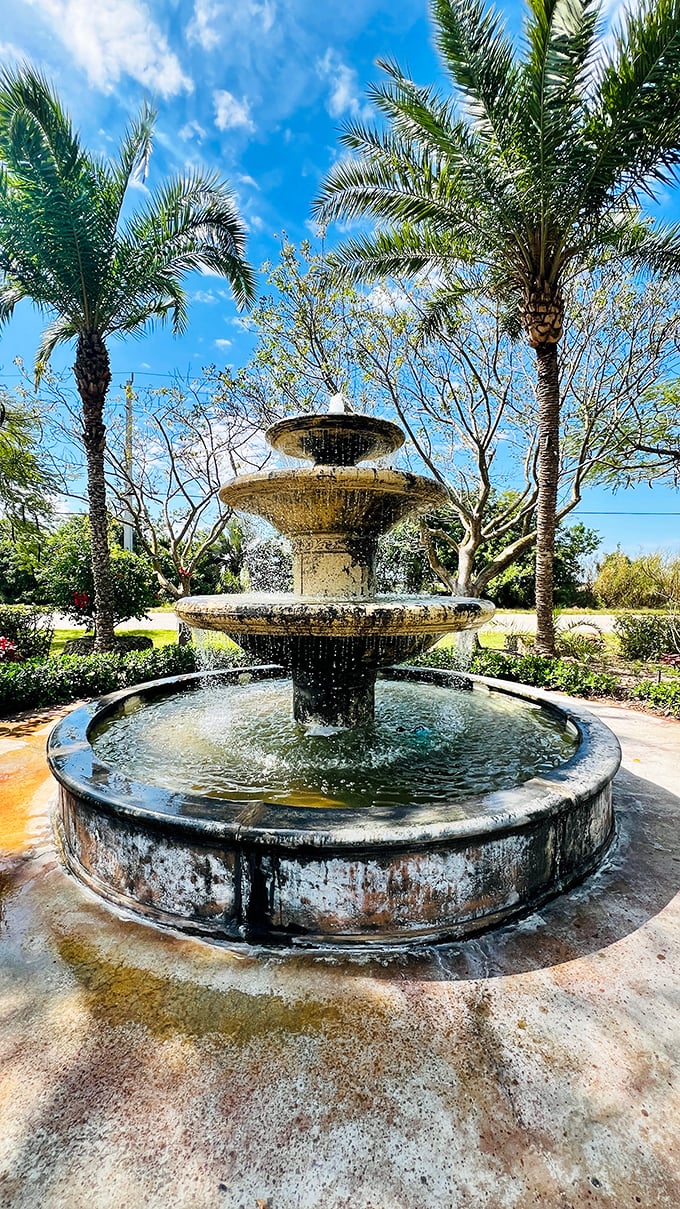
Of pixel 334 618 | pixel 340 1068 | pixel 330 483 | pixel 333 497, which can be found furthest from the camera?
pixel 333 497

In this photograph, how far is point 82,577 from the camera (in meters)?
14.6

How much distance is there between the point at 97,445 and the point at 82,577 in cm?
506

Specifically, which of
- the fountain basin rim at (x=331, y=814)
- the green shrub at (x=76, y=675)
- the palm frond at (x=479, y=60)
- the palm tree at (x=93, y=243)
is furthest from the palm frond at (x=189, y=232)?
the fountain basin rim at (x=331, y=814)

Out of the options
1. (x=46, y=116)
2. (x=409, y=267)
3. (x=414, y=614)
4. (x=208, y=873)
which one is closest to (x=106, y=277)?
(x=46, y=116)

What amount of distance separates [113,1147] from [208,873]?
1.08 meters

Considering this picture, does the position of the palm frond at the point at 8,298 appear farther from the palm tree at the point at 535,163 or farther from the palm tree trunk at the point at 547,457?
the palm tree trunk at the point at 547,457

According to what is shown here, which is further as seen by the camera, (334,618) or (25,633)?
(25,633)

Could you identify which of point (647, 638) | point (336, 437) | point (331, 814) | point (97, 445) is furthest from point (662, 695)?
point (97, 445)

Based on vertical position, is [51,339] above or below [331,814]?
above

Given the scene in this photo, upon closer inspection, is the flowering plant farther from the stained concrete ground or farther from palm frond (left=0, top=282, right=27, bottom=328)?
the stained concrete ground

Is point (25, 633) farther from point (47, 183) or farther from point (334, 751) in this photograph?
point (334, 751)

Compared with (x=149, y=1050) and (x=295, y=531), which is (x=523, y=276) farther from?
(x=149, y=1050)

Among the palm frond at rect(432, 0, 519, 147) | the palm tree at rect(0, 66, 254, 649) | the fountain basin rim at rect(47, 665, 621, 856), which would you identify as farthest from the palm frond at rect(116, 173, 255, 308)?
the fountain basin rim at rect(47, 665, 621, 856)

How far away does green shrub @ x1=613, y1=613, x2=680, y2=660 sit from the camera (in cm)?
1369
